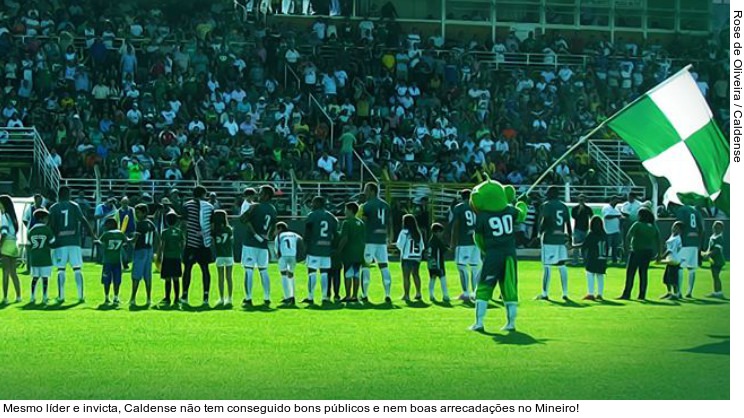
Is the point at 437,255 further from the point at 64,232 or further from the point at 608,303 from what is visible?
the point at 64,232

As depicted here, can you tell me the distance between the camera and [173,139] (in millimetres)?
32938

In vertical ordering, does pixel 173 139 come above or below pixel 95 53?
below

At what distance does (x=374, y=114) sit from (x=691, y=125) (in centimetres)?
2203

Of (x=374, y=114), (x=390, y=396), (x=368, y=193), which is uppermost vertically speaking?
(x=374, y=114)

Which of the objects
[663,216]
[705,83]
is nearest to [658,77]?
[705,83]

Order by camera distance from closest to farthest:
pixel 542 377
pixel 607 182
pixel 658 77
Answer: pixel 542 377
pixel 607 182
pixel 658 77

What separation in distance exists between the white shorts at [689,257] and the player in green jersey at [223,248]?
788 centimetres

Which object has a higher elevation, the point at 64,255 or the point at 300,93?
the point at 300,93

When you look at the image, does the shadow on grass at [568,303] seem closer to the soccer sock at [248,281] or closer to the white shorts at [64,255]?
the soccer sock at [248,281]

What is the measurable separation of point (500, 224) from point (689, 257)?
7630mm

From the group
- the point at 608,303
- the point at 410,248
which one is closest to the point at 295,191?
the point at 410,248

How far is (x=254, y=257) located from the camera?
19.0 metres

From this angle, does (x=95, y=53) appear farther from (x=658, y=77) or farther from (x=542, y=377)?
(x=542, y=377)

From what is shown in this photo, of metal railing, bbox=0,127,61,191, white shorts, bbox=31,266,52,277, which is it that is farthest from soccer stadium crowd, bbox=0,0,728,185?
white shorts, bbox=31,266,52,277
